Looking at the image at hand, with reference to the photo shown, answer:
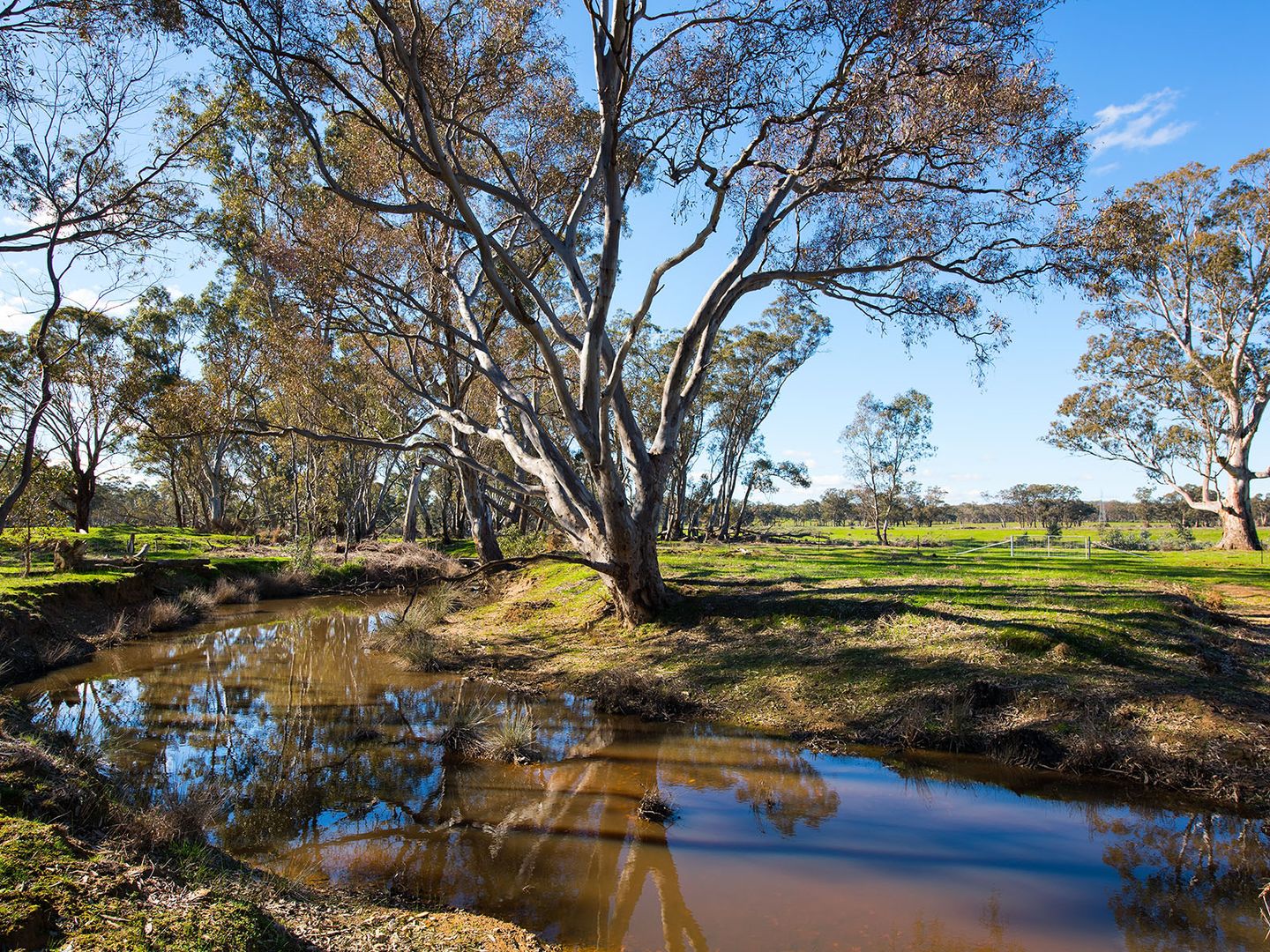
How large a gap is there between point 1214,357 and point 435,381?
24783 millimetres

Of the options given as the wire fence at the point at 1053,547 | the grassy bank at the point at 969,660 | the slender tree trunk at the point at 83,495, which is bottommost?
the grassy bank at the point at 969,660

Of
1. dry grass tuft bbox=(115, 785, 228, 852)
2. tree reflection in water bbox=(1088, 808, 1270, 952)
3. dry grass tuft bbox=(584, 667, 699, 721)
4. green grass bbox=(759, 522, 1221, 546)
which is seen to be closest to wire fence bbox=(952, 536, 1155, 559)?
green grass bbox=(759, 522, 1221, 546)

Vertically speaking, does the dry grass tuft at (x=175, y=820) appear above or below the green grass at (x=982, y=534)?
below

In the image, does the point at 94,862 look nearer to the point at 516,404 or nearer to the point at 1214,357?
the point at 516,404

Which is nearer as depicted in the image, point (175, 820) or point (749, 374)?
point (175, 820)

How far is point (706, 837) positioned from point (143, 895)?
320cm

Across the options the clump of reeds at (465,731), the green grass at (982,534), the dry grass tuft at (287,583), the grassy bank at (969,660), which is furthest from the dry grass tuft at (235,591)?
the green grass at (982,534)

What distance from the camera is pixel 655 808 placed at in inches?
196

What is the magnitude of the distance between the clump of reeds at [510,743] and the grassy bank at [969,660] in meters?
1.80

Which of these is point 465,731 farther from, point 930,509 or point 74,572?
point 930,509

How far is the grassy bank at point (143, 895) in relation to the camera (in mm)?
2443

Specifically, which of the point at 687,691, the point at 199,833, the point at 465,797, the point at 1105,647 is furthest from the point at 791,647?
the point at 199,833

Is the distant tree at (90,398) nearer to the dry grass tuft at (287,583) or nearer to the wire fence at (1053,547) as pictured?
the dry grass tuft at (287,583)

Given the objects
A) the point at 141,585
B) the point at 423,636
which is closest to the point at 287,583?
the point at 141,585
